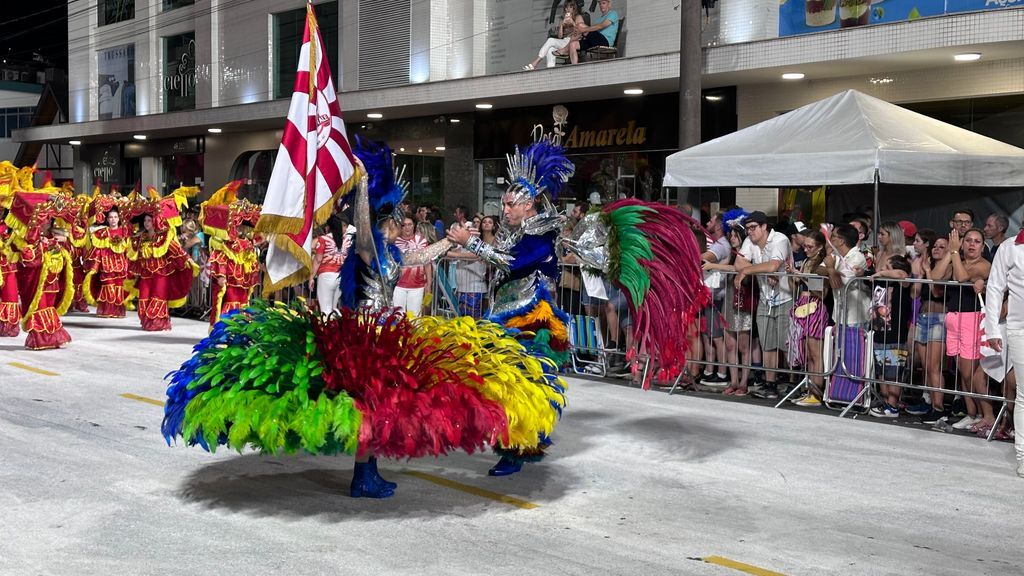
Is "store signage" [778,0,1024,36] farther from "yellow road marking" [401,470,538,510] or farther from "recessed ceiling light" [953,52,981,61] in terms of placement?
"yellow road marking" [401,470,538,510]

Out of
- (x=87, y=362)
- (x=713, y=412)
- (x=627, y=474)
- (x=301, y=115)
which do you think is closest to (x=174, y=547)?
(x=301, y=115)

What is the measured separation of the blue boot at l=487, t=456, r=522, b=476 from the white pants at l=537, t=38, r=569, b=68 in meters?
12.8

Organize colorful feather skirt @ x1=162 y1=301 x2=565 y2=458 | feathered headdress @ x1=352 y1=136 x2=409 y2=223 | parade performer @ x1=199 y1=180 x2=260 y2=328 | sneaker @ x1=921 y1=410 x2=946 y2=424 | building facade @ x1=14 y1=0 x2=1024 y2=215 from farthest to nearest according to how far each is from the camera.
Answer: parade performer @ x1=199 y1=180 x2=260 y2=328 < building facade @ x1=14 y1=0 x2=1024 y2=215 < sneaker @ x1=921 y1=410 x2=946 y2=424 < feathered headdress @ x1=352 y1=136 x2=409 y2=223 < colorful feather skirt @ x1=162 y1=301 x2=565 y2=458

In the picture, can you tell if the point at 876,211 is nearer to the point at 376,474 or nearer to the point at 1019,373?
the point at 1019,373

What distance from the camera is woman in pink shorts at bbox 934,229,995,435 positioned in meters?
9.20

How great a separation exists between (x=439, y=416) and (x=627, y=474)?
2.10m

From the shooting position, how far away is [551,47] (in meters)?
19.0

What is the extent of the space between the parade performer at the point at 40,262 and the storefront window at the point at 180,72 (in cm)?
1623

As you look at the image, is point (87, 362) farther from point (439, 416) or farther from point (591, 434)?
point (439, 416)

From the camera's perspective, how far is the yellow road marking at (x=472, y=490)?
655cm

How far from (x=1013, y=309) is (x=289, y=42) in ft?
72.1

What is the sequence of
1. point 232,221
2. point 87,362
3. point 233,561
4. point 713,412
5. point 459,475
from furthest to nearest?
point 232,221
point 87,362
point 713,412
point 459,475
point 233,561

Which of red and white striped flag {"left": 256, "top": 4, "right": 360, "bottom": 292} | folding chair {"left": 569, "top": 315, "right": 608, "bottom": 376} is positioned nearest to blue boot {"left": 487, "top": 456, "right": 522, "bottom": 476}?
red and white striped flag {"left": 256, "top": 4, "right": 360, "bottom": 292}

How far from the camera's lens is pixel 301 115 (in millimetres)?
6156
